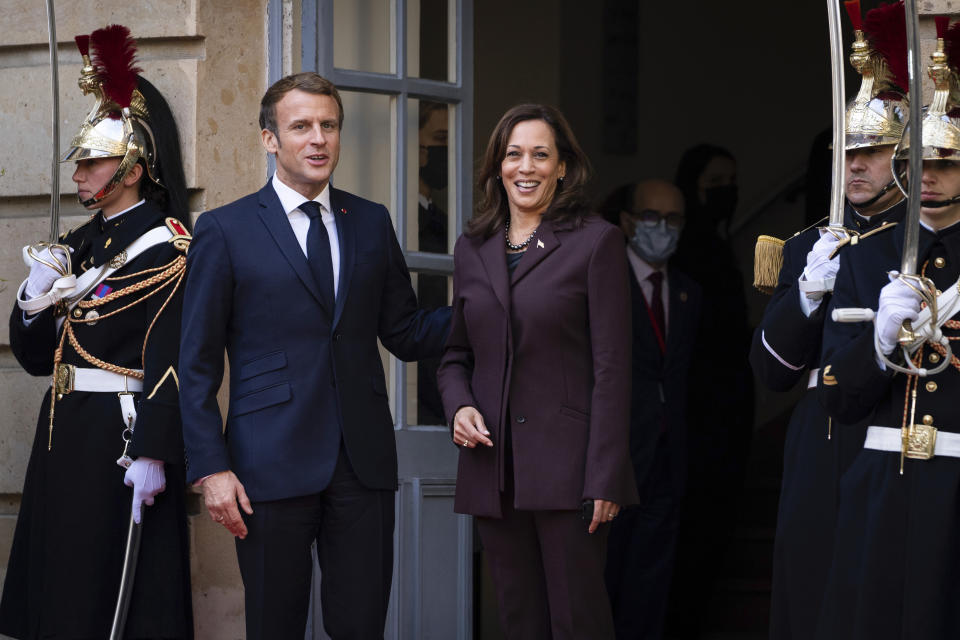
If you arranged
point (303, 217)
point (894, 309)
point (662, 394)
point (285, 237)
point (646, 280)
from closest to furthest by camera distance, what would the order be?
point (894, 309) < point (285, 237) < point (303, 217) < point (662, 394) < point (646, 280)

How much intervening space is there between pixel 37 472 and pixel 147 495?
48cm

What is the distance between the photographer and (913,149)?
11.2ft

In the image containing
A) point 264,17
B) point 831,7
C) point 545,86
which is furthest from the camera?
point 545,86

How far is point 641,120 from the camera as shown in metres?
10.4

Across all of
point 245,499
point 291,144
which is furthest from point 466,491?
point 291,144

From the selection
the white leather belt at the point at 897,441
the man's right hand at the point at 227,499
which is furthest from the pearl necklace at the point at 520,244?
the white leather belt at the point at 897,441


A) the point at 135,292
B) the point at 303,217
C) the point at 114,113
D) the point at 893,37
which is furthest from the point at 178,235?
the point at 893,37

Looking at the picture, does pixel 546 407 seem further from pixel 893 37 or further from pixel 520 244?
pixel 893 37

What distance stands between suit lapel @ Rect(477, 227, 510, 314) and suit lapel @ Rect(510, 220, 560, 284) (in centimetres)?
3

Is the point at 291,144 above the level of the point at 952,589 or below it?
above

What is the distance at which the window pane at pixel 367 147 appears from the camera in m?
5.51

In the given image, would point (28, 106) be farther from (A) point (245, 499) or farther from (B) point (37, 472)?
(A) point (245, 499)

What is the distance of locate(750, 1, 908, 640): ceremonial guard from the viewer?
4.06 metres

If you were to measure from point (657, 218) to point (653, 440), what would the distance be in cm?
103
